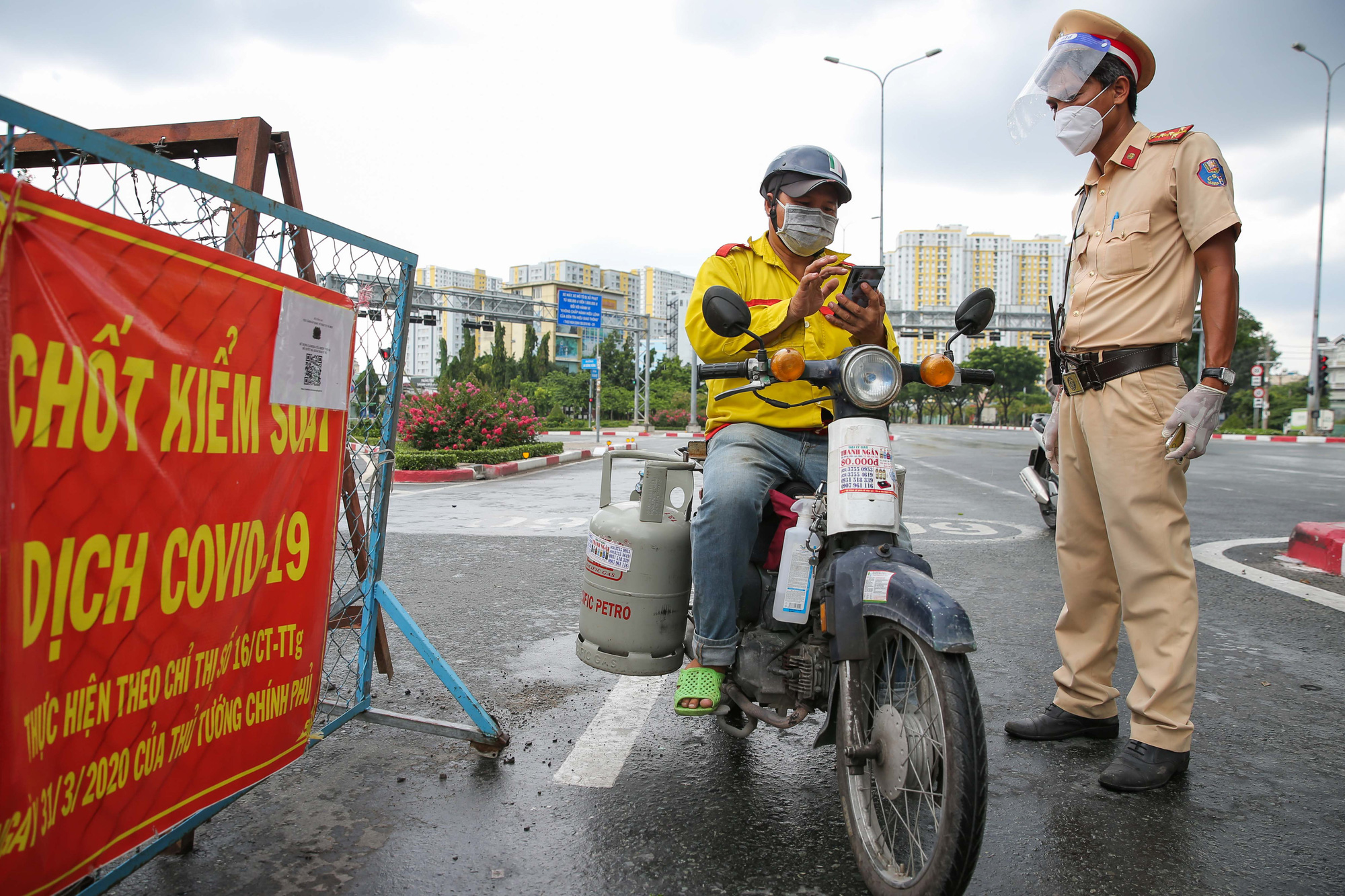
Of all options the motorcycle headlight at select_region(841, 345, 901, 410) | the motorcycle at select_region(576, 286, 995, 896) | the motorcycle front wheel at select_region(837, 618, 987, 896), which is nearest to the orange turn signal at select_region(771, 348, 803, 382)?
the motorcycle at select_region(576, 286, 995, 896)

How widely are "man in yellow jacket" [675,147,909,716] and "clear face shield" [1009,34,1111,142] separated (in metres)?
0.75

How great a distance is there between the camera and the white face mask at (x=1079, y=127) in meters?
2.72

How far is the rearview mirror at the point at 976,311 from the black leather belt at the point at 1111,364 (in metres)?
0.54

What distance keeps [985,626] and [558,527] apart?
4.00 meters

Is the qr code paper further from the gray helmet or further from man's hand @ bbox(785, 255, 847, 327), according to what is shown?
the gray helmet

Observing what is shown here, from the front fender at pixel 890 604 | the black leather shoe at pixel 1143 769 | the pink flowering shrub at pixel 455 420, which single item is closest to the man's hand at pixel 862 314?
the front fender at pixel 890 604

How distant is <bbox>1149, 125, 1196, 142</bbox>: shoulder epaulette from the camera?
2.58 meters

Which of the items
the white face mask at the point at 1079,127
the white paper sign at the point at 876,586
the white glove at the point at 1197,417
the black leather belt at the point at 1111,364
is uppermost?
the white face mask at the point at 1079,127

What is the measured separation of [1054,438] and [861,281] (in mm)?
1251

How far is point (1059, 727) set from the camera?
2.79 meters

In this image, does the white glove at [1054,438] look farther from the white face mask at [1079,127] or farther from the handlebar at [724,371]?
the handlebar at [724,371]

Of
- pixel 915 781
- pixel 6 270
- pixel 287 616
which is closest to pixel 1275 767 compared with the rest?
pixel 915 781

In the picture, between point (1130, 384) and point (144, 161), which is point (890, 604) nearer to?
point (1130, 384)

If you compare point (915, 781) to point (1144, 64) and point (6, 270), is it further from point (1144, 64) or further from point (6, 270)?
point (1144, 64)
